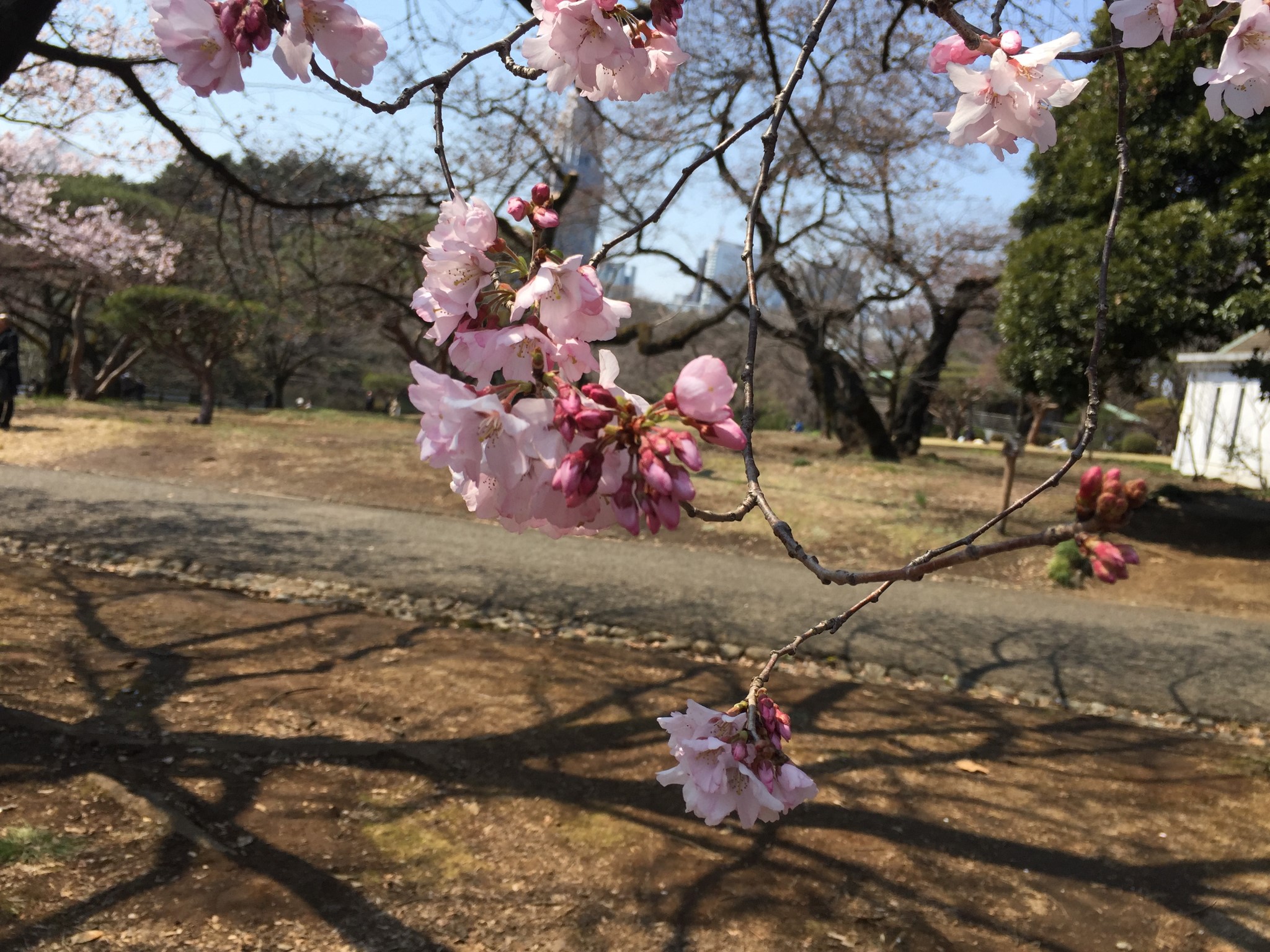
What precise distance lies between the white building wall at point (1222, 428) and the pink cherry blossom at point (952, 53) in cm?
1443

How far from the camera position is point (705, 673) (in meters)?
4.50

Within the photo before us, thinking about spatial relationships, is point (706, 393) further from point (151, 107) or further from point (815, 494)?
point (815, 494)

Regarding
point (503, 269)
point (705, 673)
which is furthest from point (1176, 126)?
point (503, 269)

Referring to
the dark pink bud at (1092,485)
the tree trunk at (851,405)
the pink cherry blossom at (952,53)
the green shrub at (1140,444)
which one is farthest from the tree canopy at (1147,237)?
the green shrub at (1140,444)

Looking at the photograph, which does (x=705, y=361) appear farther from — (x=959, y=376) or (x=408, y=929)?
(x=959, y=376)

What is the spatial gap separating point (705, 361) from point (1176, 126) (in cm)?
960

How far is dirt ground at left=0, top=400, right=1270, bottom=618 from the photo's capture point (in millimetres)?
7449

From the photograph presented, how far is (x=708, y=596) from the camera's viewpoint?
236 inches

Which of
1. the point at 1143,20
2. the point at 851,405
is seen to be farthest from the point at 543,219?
the point at 851,405

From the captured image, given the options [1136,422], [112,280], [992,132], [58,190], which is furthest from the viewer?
[1136,422]

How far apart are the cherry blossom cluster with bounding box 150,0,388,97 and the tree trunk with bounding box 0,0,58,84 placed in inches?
87.2

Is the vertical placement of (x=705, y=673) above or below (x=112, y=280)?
below

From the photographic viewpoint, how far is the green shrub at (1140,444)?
26.7 m

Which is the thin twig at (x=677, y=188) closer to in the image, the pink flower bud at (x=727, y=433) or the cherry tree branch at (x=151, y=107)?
the pink flower bud at (x=727, y=433)
